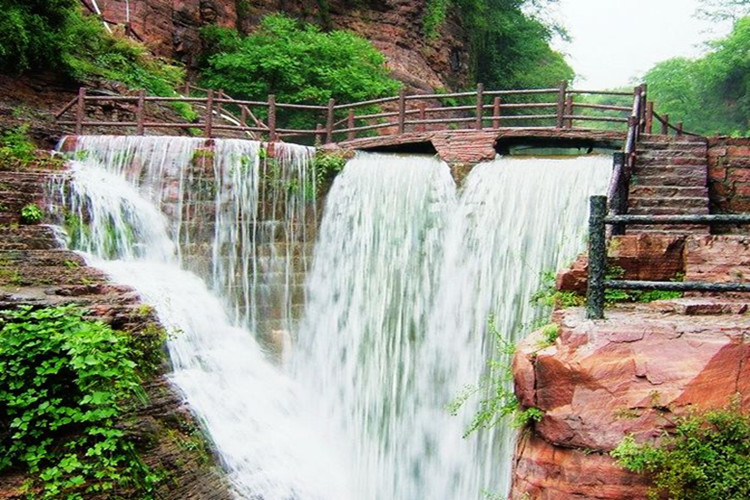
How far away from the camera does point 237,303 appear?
1075cm

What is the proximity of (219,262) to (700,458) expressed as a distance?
27.3ft

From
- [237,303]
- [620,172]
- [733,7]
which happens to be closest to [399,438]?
[237,303]

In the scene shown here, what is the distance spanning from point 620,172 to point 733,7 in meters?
34.3

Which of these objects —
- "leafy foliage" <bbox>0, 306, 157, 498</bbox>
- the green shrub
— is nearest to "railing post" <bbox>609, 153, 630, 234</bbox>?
"leafy foliage" <bbox>0, 306, 157, 498</bbox>

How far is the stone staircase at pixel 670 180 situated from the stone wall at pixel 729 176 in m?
0.23

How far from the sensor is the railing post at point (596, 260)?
4.82 metres

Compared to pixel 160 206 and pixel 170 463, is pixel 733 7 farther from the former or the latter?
pixel 170 463

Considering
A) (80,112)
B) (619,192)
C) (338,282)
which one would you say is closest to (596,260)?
(619,192)

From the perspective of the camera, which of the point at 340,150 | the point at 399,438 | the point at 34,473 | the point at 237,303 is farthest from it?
the point at 340,150

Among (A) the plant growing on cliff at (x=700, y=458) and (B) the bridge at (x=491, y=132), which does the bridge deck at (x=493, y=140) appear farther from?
(A) the plant growing on cliff at (x=700, y=458)

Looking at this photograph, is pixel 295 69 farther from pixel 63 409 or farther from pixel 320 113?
pixel 63 409

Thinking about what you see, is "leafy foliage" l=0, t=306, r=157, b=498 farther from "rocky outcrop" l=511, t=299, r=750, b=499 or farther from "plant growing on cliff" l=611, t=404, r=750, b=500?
"plant growing on cliff" l=611, t=404, r=750, b=500

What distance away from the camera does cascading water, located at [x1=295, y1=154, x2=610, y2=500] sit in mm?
9328

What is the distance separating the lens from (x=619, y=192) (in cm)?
789
